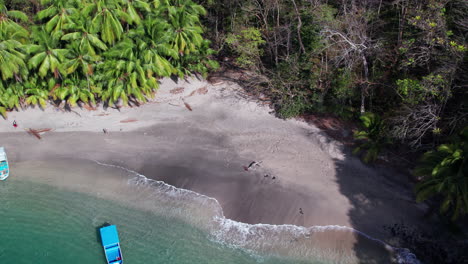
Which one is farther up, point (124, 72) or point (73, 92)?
point (124, 72)

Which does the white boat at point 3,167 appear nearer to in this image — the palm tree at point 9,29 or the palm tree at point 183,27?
the palm tree at point 9,29

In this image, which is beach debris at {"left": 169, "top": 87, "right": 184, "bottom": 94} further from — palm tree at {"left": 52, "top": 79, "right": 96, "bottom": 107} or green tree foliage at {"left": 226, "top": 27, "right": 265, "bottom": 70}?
palm tree at {"left": 52, "top": 79, "right": 96, "bottom": 107}

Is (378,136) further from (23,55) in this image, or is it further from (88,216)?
(23,55)

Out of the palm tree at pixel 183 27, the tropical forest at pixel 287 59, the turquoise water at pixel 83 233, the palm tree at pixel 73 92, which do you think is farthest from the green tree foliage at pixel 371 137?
the palm tree at pixel 73 92

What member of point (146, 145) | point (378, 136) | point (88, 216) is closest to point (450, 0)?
point (378, 136)

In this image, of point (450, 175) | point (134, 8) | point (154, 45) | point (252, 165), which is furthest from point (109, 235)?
point (134, 8)

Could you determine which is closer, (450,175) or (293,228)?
(450,175)

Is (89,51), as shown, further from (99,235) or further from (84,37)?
(99,235)
